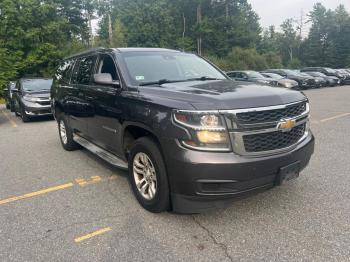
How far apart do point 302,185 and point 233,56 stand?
43746mm

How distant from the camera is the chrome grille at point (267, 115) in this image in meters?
3.13

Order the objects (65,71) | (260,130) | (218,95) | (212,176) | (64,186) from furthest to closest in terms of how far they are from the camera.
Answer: (65,71), (64,186), (218,95), (260,130), (212,176)

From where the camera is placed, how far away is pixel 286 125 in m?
3.38

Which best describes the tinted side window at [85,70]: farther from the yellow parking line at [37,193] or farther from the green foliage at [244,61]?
A: the green foliage at [244,61]

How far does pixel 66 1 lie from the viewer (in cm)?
4412

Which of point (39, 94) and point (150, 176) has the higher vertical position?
point (39, 94)

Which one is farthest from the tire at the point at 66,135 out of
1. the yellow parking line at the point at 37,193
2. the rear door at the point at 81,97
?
the yellow parking line at the point at 37,193

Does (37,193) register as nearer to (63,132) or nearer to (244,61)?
(63,132)

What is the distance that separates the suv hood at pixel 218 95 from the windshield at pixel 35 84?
32.2 feet

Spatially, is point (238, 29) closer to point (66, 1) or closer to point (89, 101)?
point (66, 1)

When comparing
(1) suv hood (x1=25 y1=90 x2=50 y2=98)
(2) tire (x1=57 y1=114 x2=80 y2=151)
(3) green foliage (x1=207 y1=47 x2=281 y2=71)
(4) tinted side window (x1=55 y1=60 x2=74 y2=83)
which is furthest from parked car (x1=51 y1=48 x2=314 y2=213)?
(3) green foliage (x1=207 y1=47 x2=281 y2=71)

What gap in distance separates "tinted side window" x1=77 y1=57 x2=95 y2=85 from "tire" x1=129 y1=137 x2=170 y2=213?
6.42 ft

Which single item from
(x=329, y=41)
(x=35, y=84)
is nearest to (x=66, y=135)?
(x=35, y=84)

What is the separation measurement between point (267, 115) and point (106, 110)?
2.24 m
